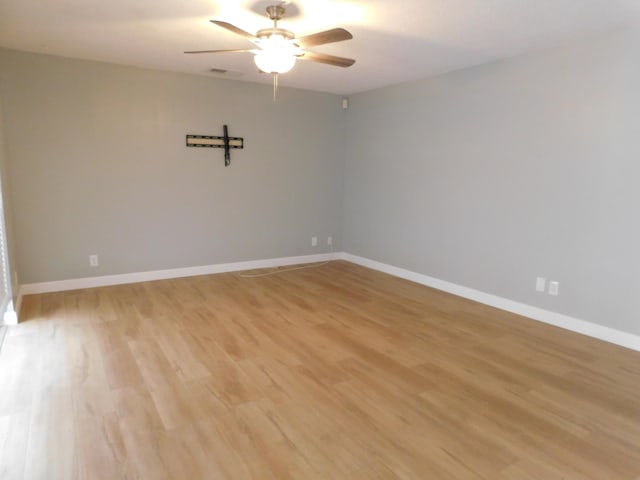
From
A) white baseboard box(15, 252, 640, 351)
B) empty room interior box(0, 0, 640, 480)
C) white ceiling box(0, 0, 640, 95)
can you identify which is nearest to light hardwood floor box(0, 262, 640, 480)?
empty room interior box(0, 0, 640, 480)

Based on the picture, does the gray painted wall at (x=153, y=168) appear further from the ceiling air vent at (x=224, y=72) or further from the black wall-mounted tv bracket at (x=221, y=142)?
the ceiling air vent at (x=224, y=72)

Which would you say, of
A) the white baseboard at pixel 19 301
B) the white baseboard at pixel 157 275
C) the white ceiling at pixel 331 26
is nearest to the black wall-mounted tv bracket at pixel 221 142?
the white ceiling at pixel 331 26

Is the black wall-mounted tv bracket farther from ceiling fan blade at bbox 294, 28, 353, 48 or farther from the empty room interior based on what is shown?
ceiling fan blade at bbox 294, 28, 353, 48

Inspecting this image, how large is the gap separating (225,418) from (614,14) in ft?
12.1

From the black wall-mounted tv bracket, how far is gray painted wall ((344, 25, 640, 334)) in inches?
73.1

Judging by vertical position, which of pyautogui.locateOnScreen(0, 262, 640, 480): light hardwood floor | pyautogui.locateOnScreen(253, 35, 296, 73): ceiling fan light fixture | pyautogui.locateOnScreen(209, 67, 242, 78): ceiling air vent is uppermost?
pyautogui.locateOnScreen(209, 67, 242, 78): ceiling air vent

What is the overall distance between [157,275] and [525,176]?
13.9 ft

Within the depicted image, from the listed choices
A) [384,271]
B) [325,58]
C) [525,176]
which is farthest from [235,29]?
[384,271]

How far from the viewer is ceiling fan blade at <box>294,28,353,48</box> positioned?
96.7 inches

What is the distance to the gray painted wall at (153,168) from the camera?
4.17m

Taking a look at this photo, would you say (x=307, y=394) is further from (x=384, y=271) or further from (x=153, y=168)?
(x=153, y=168)

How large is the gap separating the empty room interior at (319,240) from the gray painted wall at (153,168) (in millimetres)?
25

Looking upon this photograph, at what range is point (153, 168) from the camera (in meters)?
4.75

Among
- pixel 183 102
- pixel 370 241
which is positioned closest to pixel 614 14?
pixel 370 241
